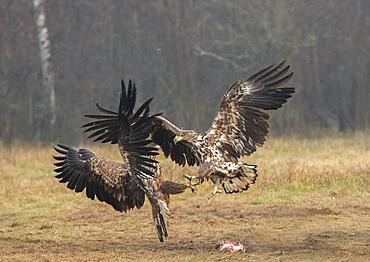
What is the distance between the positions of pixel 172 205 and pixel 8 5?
55.9 feet

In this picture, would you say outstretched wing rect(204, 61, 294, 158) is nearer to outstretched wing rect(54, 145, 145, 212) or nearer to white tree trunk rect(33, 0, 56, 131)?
outstretched wing rect(54, 145, 145, 212)

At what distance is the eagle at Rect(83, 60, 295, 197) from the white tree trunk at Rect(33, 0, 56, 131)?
18.1 meters

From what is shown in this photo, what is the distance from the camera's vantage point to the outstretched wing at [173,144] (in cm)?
906

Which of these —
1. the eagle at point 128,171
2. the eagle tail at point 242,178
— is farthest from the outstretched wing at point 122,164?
the eagle tail at point 242,178

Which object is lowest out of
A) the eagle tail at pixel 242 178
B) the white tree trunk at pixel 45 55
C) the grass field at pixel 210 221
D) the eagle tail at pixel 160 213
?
the grass field at pixel 210 221

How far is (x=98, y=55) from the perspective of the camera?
31.3 m

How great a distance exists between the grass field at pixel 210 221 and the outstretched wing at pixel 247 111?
1040 mm

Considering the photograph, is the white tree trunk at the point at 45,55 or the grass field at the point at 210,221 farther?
the white tree trunk at the point at 45,55

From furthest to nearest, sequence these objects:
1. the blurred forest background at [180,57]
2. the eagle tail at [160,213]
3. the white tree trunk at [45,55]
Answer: the blurred forest background at [180,57], the white tree trunk at [45,55], the eagle tail at [160,213]

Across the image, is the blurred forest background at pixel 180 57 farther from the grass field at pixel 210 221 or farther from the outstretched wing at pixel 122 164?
the outstretched wing at pixel 122 164

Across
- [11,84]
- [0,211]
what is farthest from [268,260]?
[11,84]

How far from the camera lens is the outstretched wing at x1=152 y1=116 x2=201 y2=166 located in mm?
9062

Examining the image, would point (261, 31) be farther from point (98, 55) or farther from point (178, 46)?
point (98, 55)

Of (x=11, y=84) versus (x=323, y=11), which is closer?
(x=11, y=84)
